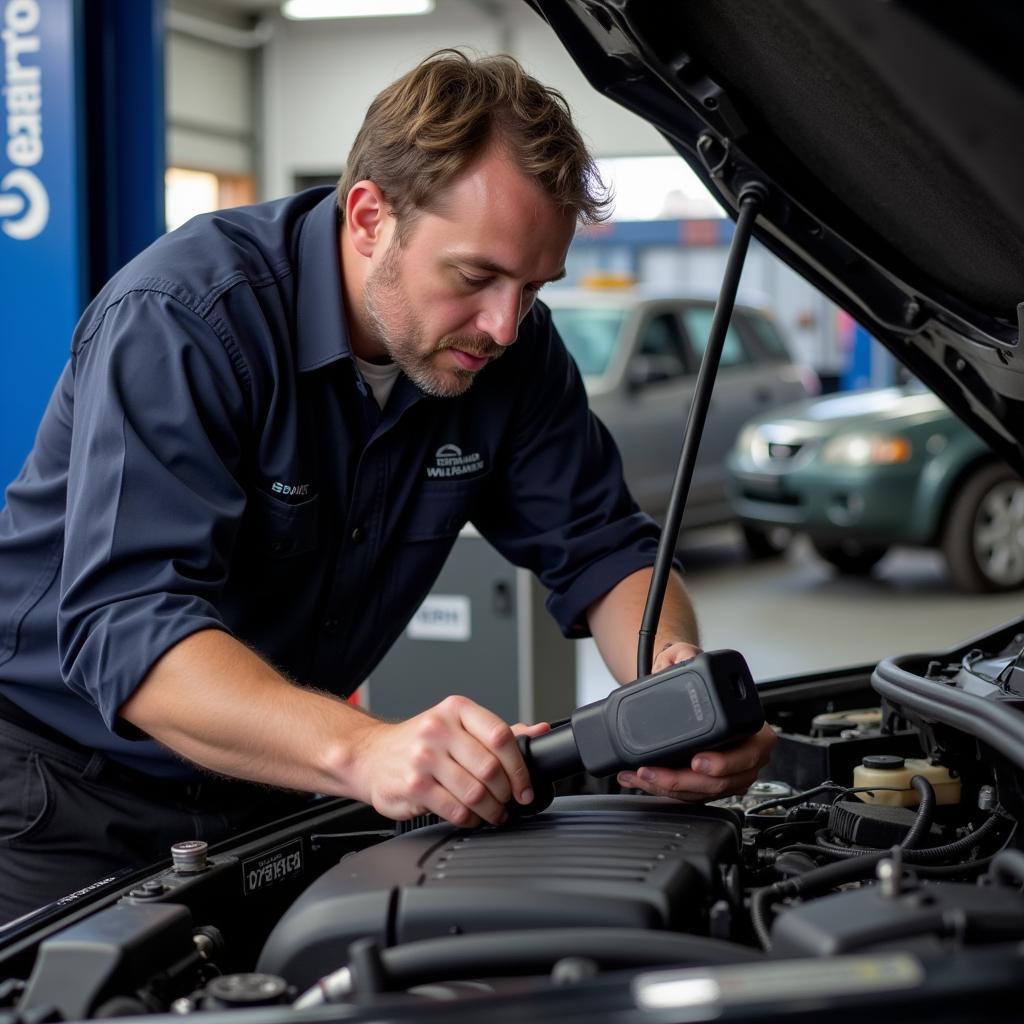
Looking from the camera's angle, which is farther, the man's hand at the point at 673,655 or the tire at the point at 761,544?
the tire at the point at 761,544

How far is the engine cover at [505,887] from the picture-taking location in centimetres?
103

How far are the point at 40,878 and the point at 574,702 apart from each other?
2.05m

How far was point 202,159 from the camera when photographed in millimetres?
11297

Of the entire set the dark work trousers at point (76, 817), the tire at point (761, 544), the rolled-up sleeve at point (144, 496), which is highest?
the rolled-up sleeve at point (144, 496)

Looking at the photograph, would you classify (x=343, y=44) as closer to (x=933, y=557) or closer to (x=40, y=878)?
(x=933, y=557)

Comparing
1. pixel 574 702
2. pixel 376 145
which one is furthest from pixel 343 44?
pixel 376 145

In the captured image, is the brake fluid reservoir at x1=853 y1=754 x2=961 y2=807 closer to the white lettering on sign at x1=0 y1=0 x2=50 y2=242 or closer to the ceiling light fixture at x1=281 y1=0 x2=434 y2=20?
the white lettering on sign at x1=0 y1=0 x2=50 y2=242

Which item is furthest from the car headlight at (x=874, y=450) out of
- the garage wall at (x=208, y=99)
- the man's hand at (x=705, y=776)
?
the garage wall at (x=208, y=99)

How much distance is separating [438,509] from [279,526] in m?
0.26

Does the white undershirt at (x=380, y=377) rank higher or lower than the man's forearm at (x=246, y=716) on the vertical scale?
higher

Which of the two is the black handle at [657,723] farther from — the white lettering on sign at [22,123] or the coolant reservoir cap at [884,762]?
the white lettering on sign at [22,123]

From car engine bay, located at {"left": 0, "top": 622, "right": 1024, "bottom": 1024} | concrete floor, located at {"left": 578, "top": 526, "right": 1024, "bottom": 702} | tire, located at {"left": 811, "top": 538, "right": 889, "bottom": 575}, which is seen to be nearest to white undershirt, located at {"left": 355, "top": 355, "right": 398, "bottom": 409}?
car engine bay, located at {"left": 0, "top": 622, "right": 1024, "bottom": 1024}

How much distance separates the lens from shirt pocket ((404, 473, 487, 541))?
1723 millimetres

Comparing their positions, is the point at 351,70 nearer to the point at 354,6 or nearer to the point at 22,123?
the point at 354,6
